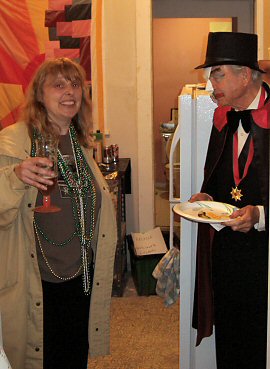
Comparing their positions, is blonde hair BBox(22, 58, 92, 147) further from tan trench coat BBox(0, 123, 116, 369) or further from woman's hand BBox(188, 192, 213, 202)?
woman's hand BBox(188, 192, 213, 202)

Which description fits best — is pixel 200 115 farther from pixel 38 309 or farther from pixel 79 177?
pixel 38 309

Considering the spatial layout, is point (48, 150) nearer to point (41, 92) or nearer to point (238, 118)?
point (41, 92)

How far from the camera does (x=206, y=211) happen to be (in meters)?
2.00

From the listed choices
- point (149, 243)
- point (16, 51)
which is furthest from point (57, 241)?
point (149, 243)

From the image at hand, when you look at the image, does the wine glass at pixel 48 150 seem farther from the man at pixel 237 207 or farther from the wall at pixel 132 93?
the wall at pixel 132 93

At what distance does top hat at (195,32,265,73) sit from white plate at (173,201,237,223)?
56cm

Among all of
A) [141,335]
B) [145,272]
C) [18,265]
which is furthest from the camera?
[145,272]

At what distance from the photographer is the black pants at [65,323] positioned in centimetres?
206

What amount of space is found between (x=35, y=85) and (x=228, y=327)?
1305 mm

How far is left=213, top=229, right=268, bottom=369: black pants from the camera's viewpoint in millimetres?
2078

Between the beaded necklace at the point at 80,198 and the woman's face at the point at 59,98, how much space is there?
0.34 ft

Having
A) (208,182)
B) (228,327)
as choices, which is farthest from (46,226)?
(228,327)

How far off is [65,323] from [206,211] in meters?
0.74

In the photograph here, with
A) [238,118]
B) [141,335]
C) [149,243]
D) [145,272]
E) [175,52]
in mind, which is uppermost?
[175,52]
